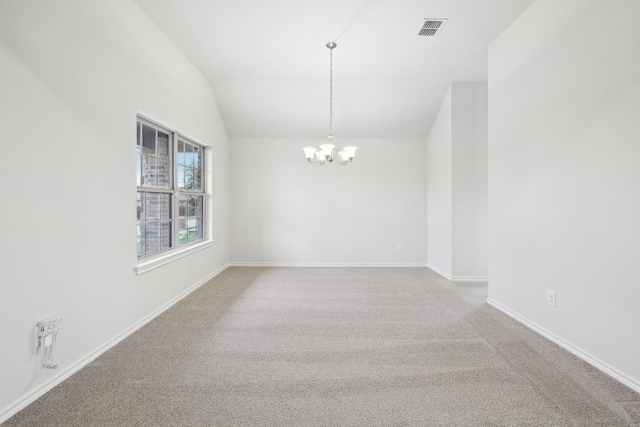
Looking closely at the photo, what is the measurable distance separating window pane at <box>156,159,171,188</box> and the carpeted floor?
4.55 feet

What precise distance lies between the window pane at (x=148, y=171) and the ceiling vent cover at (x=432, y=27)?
3.07m

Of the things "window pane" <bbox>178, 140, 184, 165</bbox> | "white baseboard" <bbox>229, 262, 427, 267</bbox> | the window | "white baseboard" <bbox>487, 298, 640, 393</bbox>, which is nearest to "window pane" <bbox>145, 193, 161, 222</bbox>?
the window

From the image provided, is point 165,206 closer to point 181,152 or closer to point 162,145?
point 162,145

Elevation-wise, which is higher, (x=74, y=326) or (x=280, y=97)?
(x=280, y=97)

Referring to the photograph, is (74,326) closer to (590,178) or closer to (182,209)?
(182,209)

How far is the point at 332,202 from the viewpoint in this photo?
19.5ft

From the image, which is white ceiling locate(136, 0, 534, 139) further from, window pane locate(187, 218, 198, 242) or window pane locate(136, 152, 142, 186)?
window pane locate(187, 218, 198, 242)

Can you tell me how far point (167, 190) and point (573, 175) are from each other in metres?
3.84

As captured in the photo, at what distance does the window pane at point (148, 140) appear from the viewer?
3.29 m

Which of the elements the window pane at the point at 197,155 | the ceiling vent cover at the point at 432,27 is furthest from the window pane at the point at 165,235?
the ceiling vent cover at the point at 432,27

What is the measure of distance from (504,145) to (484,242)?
1840 mm

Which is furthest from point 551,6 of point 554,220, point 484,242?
point 484,242

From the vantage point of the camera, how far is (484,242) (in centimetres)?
473

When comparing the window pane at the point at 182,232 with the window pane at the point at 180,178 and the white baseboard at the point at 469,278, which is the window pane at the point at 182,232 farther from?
the white baseboard at the point at 469,278
